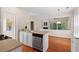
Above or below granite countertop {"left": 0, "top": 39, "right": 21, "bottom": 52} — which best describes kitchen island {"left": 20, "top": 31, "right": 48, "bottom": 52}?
below

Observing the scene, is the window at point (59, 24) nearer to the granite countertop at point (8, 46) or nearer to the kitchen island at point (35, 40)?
the kitchen island at point (35, 40)

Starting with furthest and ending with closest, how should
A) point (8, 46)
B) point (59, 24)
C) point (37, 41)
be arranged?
point (59, 24) < point (37, 41) < point (8, 46)

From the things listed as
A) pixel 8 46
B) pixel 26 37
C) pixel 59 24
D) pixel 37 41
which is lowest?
pixel 37 41

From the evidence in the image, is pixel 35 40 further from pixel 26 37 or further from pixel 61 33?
pixel 61 33

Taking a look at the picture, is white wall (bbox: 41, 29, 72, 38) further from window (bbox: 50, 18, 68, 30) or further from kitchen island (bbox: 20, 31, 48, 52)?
kitchen island (bbox: 20, 31, 48, 52)

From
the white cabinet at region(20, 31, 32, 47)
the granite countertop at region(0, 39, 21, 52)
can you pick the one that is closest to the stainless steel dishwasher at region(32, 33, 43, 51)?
the white cabinet at region(20, 31, 32, 47)

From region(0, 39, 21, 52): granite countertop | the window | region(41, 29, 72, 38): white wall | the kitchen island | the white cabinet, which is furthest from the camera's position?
the window

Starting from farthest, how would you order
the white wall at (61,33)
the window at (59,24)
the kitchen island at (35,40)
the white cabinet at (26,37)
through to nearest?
1. the window at (59,24)
2. the white wall at (61,33)
3. the white cabinet at (26,37)
4. the kitchen island at (35,40)

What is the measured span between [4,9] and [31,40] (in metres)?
2.13

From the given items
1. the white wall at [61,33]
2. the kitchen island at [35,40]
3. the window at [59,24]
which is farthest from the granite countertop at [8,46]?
the window at [59,24]

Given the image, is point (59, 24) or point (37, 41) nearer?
point (37, 41)

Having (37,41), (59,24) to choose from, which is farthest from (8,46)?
(59,24)
